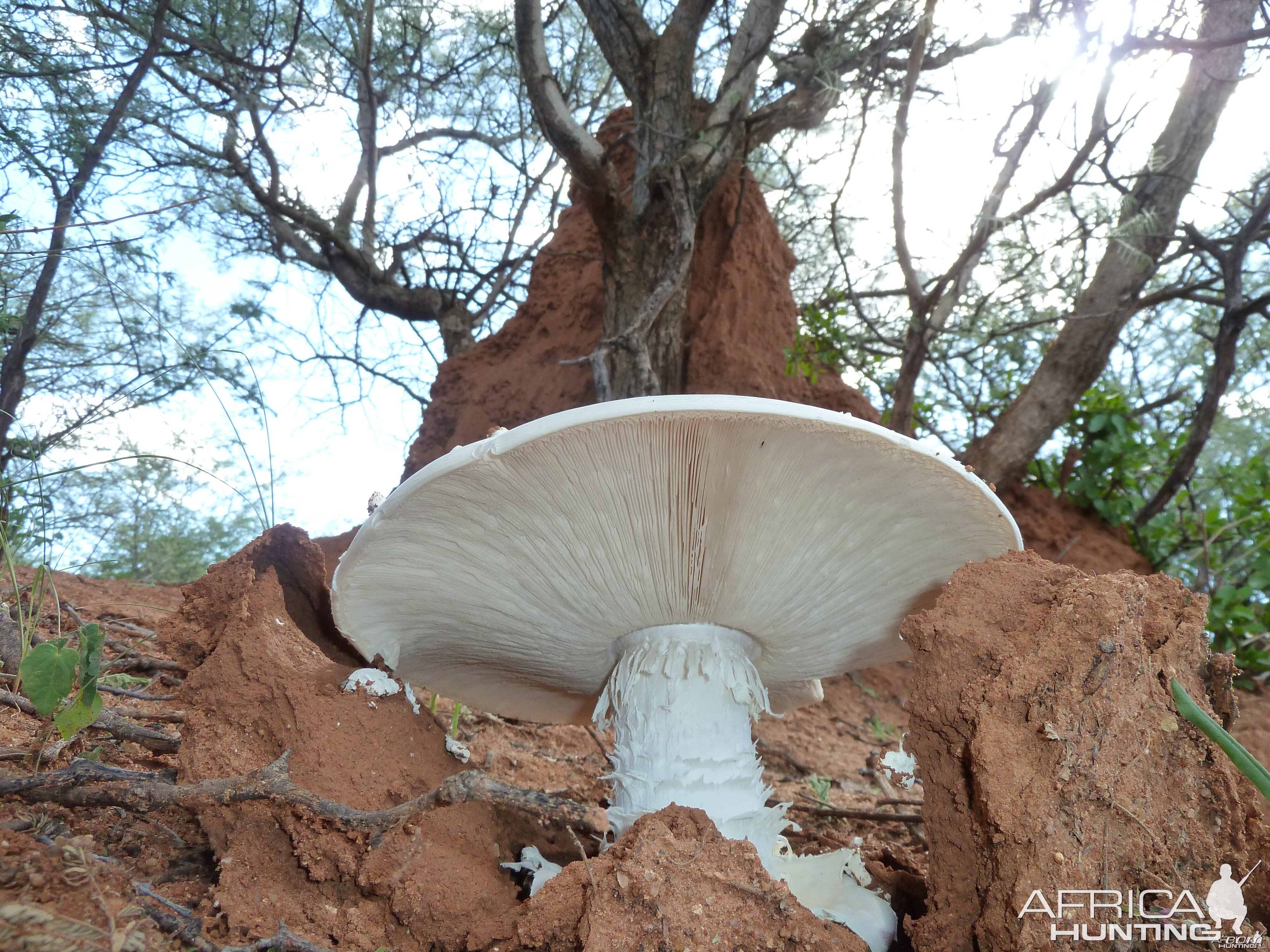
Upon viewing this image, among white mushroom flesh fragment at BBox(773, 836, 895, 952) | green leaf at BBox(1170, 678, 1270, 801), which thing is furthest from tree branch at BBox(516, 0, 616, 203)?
green leaf at BBox(1170, 678, 1270, 801)

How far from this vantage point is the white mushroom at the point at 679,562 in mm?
1294

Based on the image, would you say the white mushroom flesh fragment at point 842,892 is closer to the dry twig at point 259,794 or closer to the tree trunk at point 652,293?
the dry twig at point 259,794

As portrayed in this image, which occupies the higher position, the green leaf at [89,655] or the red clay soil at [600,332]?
the red clay soil at [600,332]

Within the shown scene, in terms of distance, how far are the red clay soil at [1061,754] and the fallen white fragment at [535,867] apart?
0.76 meters

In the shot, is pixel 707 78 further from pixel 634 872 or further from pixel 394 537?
pixel 634 872

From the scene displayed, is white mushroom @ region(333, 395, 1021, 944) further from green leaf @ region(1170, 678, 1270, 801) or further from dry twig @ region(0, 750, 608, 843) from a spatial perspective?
green leaf @ region(1170, 678, 1270, 801)

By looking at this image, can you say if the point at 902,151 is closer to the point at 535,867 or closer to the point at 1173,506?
the point at 535,867

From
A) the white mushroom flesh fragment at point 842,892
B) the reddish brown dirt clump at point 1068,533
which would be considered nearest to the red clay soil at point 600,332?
the reddish brown dirt clump at point 1068,533

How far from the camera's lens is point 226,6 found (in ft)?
18.7

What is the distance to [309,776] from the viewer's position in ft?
5.18

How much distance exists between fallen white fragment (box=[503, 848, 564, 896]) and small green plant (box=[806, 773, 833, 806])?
134 centimetres

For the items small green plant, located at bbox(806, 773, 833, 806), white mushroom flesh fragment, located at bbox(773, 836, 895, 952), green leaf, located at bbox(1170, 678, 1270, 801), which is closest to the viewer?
green leaf, located at bbox(1170, 678, 1270, 801)

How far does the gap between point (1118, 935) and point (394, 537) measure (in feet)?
4.96

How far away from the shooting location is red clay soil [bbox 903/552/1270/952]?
1.21 m
